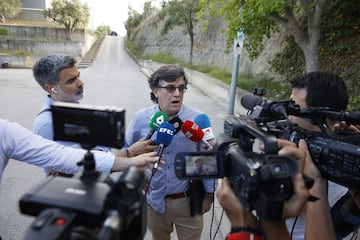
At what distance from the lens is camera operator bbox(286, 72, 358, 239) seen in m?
1.79

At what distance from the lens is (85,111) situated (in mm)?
939

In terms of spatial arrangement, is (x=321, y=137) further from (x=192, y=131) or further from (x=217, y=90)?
(x=217, y=90)

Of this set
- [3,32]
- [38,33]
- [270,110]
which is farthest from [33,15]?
[270,110]

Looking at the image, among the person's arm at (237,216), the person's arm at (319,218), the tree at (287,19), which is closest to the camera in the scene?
the person's arm at (237,216)

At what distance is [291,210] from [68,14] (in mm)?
37897

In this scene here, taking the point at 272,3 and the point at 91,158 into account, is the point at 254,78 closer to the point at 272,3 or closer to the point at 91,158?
the point at 272,3

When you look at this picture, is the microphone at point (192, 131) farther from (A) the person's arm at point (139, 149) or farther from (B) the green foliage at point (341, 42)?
(B) the green foliage at point (341, 42)

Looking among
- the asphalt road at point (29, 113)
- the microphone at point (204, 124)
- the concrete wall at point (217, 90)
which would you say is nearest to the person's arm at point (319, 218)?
the microphone at point (204, 124)

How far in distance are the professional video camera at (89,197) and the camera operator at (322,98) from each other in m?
1.27

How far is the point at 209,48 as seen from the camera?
20281mm

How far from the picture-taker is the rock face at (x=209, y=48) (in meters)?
12.0

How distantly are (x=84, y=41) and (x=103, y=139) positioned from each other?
122 ft

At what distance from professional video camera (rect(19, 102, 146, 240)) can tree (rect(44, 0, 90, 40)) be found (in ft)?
120

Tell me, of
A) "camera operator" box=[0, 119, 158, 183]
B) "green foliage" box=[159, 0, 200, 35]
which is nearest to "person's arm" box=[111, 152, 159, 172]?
"camera operator" box=[0, 119, 158, 183]
